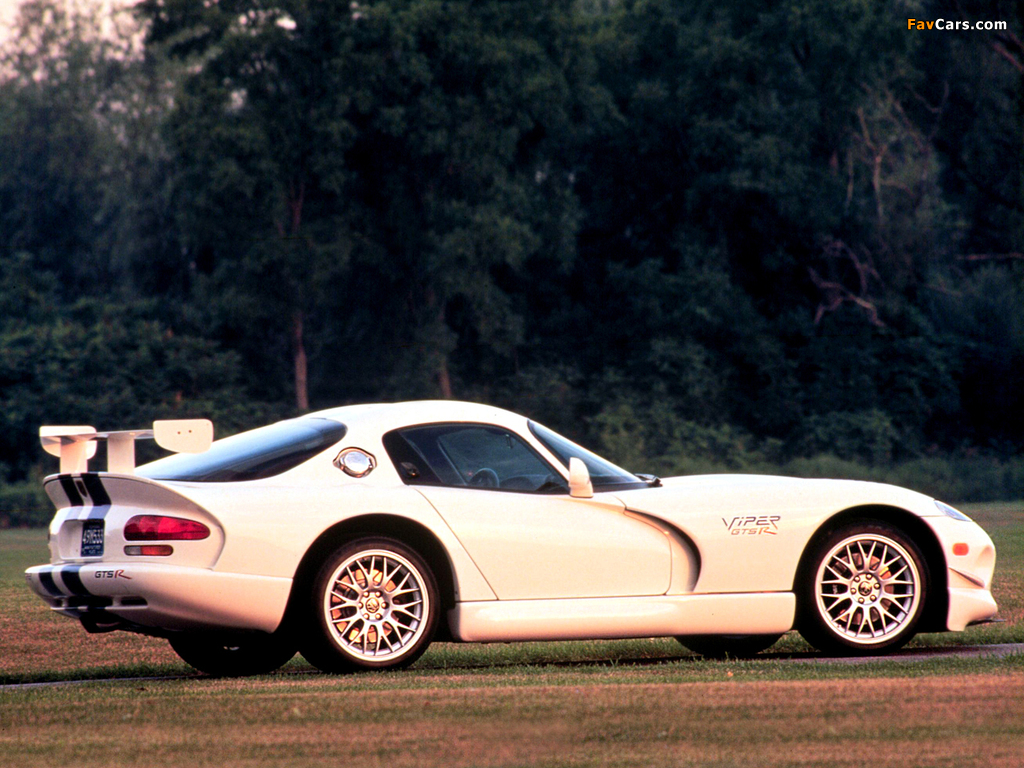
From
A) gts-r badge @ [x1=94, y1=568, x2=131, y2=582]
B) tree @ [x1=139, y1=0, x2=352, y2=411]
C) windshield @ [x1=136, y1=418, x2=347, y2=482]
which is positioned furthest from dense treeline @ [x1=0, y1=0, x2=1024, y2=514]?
gts-r badge @ [x1=94, y1=568, x2=131, y2=582]

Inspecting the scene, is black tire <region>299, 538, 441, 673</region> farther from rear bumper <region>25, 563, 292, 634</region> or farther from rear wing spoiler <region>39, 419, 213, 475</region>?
rear wing spoiler <region>39, 419, 213, 475</region>

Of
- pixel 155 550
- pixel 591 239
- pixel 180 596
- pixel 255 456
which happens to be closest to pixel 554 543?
pixel 255 456

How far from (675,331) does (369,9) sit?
13031 mm

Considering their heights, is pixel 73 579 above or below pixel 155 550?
below

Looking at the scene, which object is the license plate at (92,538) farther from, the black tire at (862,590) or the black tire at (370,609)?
the black tire at (862,590)

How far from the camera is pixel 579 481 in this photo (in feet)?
27.6

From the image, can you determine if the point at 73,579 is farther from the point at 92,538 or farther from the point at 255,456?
the point at 255,456

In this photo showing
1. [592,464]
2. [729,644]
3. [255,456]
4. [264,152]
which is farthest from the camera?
[264,152]

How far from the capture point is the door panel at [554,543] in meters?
8.22

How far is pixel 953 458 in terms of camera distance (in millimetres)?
45281

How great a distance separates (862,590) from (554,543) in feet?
5.99

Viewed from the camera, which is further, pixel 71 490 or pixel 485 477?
pixel 485 477

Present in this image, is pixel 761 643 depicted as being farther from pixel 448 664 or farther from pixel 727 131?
pixel 727 131

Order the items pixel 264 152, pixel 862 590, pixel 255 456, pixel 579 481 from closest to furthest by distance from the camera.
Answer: pixel 255 456
pixel 579 481
pixel 862 590
pixel 264 152
